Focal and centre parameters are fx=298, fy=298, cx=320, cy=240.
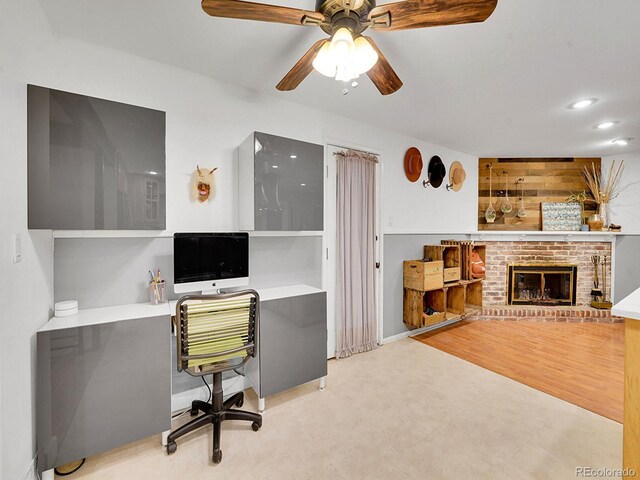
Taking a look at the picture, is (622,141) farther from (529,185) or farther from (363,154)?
(363,154)

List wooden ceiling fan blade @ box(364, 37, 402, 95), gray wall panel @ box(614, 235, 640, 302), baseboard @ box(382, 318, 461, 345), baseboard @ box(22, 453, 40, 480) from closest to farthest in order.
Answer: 1. baseboard @ box(22, 453, 40, 480)
2. wooden ceiling fan blade @ box(364, 37, 402, 95)
3. baseboard @ box(382, 318, 461, 345)
4. gray wall panel @ box(614, 235, 640, 302)

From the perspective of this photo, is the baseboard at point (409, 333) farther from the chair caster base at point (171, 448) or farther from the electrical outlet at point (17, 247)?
the electrical outlet at point (17, 247)

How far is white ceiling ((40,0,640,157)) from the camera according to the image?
166 centimetres

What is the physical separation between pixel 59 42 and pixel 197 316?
1.88m

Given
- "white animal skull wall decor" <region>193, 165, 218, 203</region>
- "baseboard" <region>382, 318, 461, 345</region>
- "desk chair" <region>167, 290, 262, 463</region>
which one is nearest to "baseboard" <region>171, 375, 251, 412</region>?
"desk chair" <region>167, 290, 262, 463</region>

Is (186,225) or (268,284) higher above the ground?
(186,225)

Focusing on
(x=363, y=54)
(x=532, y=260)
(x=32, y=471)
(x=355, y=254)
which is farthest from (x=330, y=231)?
(x=532, y=260)

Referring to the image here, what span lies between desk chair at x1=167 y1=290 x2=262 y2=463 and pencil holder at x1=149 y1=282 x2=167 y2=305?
45 cm

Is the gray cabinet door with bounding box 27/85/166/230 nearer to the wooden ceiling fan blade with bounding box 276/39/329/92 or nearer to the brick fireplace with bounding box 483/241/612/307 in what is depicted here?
the wooden ceiling fan blade with bounding box 276/39/329/92

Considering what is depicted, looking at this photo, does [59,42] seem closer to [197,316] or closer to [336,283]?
[197,316]

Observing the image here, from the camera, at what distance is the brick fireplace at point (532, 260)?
4703mm

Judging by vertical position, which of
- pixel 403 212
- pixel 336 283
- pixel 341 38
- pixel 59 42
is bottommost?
pixel 336 283

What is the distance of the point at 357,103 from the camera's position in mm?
2809

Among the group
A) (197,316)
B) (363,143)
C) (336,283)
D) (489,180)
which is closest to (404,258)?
(336,283)
